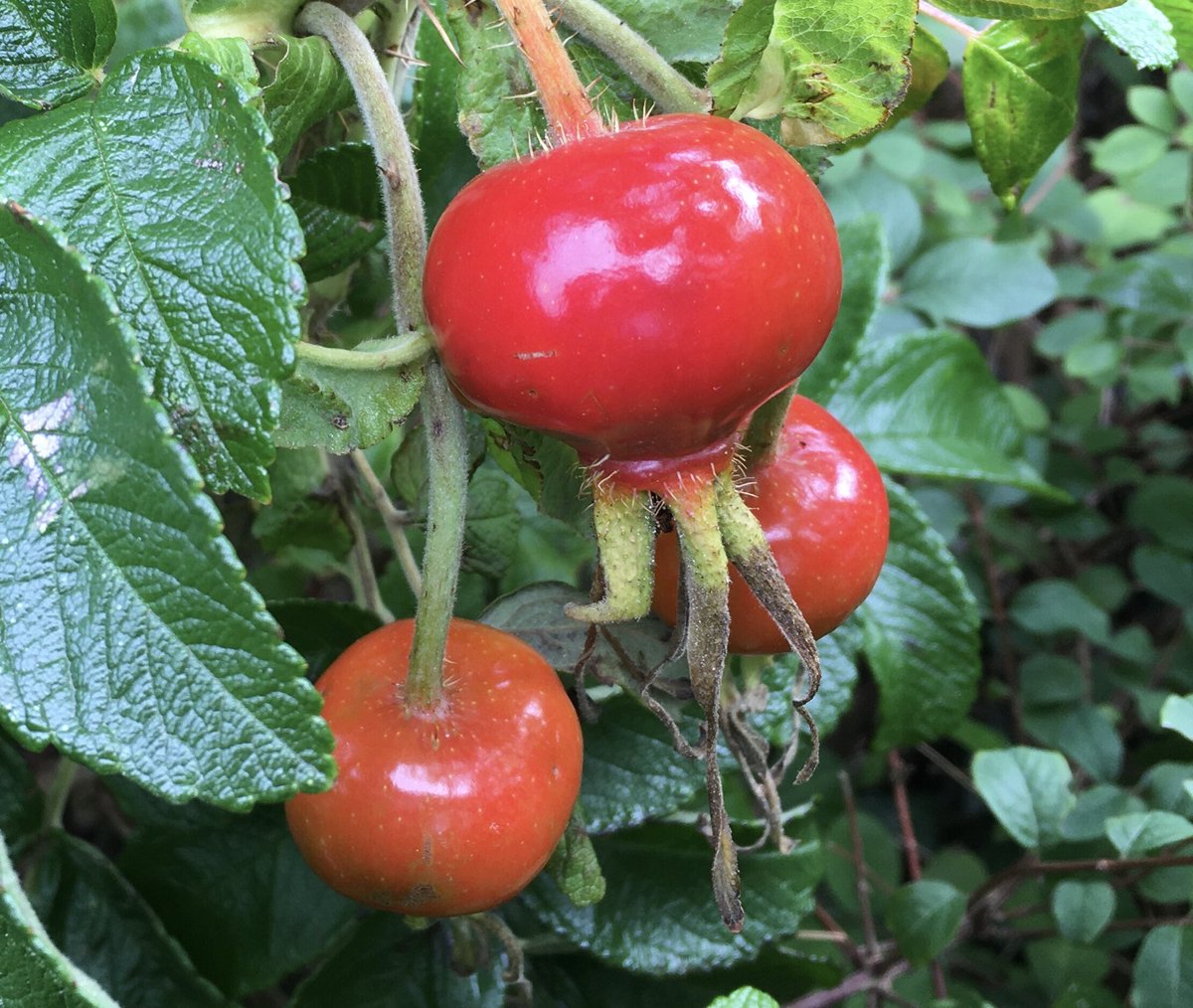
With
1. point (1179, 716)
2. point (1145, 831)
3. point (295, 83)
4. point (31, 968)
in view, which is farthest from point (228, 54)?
point (1145, 831)

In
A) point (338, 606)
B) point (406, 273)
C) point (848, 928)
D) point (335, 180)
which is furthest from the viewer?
point (848, 928)

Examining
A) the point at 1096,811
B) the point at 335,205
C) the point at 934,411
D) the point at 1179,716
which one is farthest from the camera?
the point at 934,411

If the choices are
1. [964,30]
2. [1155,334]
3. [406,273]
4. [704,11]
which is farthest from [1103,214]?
[406,273]

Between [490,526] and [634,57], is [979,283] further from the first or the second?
[634,57]

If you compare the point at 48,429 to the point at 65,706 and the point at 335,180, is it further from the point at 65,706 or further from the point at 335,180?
the point at 335,180

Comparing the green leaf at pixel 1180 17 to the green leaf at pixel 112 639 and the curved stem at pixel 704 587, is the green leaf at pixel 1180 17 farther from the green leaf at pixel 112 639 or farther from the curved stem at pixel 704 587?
the green leaf at pixel 112 639

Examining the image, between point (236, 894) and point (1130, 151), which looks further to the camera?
point (1130, 151)
